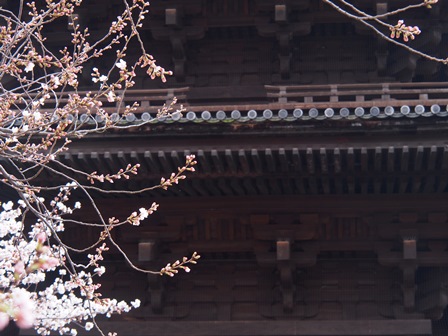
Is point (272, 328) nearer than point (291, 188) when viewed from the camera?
No

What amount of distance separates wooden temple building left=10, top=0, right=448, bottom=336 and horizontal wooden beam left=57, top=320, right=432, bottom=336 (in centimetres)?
1

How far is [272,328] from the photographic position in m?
8.24

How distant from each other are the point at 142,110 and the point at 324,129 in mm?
1830

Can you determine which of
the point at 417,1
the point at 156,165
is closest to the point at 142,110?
the point at 156,165

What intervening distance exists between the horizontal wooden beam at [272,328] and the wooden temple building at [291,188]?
0.01m

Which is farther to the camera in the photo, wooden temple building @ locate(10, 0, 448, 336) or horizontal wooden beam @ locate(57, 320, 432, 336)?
horizontal wooden beam @ locate(57, 320, 432, 336)

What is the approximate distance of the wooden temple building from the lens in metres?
7.64

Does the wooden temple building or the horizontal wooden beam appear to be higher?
the wooden temple building

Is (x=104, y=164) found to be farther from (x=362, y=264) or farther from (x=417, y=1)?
(x=417, y=1)

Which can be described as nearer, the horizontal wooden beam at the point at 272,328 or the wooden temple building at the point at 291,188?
the wooden temple building at the point at 291,188

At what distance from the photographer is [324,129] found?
7609mm

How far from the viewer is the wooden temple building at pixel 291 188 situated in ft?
25.1

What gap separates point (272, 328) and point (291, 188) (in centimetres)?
144

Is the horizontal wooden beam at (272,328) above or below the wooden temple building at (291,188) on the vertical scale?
below
